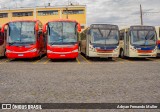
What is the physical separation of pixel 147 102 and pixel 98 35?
12870 mm

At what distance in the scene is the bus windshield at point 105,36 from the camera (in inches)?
733

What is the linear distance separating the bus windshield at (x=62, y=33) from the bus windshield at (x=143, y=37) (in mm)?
5047

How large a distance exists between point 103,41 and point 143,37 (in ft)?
11.5

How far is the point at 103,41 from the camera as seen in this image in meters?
18.6

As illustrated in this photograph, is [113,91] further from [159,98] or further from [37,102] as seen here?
[37,102]

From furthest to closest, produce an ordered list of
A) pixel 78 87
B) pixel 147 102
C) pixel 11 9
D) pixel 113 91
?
pixel 11 9 < pixel 78 87 < pixel 113 91 < pixel 147 102

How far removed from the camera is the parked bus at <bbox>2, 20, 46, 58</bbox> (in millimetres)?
17766

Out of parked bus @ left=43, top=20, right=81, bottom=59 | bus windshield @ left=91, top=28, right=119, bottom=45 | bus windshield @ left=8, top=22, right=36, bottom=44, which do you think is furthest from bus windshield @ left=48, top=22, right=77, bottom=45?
bus windshield @ left=91, top=28, right=119, bottom=45

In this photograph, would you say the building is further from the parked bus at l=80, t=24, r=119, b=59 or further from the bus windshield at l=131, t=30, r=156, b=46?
the parked bus at l=80, t=24, r=119, b=59

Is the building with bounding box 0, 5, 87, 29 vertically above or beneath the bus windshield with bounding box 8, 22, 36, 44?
above

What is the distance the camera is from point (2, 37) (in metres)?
21.4

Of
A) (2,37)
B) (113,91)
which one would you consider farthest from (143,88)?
(2,37)

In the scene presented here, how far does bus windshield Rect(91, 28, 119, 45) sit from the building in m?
35.7

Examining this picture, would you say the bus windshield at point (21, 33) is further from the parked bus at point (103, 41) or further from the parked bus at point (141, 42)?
the parked bus at point (141, 42)
